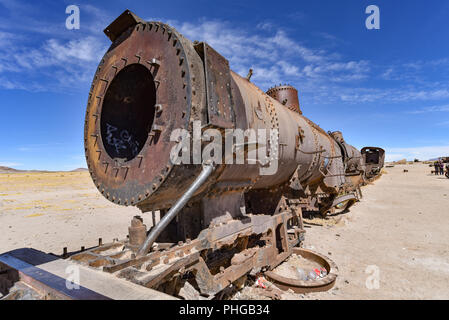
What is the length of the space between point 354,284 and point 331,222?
5.03 m

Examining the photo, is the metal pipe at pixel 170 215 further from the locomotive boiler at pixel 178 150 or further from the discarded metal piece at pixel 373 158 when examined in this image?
the discarded metal piece at pixel 373 158

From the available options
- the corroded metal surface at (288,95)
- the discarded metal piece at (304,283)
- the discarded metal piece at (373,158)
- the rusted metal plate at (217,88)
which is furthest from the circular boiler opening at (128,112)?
the discarded metal piece at (373,158)

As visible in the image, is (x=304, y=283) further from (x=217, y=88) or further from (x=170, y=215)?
(x=217, y=88)

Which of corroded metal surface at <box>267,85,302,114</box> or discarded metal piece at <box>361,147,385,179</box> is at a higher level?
corroded metal surface at <box>267,85,302,114</box>

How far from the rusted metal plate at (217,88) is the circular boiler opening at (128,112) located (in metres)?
0.86

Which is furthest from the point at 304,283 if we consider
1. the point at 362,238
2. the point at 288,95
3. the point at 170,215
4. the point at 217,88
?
the point at 288,95

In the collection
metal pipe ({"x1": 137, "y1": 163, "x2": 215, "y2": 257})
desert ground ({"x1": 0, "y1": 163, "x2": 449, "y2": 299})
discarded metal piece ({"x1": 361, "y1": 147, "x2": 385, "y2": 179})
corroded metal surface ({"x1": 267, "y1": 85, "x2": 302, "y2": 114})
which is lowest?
desert ground ({"x1": 0, "y1": 163, "x2": 449, "y2": 299})

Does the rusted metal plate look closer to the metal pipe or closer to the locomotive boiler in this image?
the locomotive boiler

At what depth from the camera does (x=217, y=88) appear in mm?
2789

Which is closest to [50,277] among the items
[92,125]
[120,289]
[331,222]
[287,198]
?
[120,289]

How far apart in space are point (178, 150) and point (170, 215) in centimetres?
65

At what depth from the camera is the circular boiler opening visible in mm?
3174

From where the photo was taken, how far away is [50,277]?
1.94 m

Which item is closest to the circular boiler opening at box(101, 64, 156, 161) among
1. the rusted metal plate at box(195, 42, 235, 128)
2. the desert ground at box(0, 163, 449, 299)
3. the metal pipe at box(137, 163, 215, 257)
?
the rusted metal plate at box(195, 42, 235, 128)
